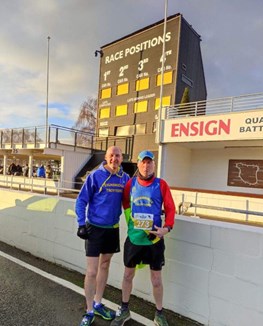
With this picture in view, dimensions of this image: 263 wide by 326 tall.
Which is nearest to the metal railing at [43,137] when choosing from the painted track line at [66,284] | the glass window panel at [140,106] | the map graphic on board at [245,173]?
the glass window panel at [140,106]

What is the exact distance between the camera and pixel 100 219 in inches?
125

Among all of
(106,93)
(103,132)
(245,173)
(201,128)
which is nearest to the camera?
(201,128)

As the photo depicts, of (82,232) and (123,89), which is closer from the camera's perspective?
(82,232)

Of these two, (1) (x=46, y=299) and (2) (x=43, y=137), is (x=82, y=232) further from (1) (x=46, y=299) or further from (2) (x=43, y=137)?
(2) (x=43, y=137)

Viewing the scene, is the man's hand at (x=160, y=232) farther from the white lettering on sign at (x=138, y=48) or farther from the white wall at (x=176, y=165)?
the white lettering on sign at (x=138, y=48)

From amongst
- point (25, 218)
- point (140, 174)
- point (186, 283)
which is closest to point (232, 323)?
point (186, 283)

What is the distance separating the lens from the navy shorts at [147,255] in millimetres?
2969

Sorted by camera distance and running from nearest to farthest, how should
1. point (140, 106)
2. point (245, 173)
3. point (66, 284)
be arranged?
point (66, 284) → point (245, 173) → point (140, 106)

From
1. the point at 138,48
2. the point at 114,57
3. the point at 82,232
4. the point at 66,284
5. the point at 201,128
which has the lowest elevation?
the point at 66,284

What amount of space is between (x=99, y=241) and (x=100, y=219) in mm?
234

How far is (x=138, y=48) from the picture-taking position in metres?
20.9

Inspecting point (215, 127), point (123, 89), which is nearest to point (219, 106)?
point (215, 127)

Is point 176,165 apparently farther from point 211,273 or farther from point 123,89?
point 211,273

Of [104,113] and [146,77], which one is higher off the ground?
[146,77]
